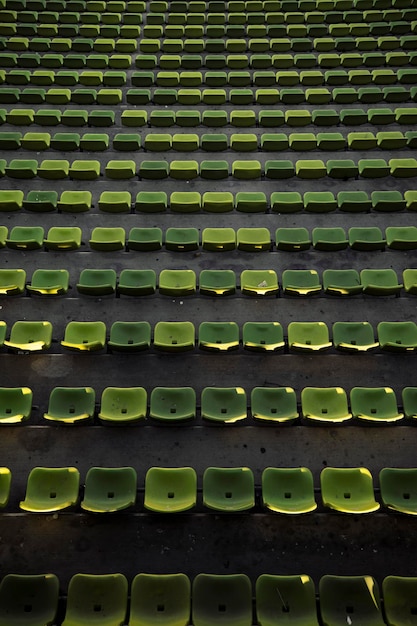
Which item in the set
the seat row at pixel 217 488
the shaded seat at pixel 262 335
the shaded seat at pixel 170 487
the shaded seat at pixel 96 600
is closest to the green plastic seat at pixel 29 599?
the shaded seat at pixel 96 600

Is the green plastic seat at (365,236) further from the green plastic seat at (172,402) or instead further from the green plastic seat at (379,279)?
the green plastic seat at (172,402)

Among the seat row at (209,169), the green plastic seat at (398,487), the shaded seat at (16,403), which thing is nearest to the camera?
the green plastic seat at (398,487)

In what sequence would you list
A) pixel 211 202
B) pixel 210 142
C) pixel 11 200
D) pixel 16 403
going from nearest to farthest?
pixel 16 403 → pixel 211 202 → pixel 11 200 → pixel 210 142

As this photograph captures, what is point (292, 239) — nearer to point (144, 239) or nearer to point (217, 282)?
point (217, 282)

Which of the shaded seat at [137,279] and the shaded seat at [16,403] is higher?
the shaded seat at [137,279]

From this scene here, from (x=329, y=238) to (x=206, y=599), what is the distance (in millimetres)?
4688

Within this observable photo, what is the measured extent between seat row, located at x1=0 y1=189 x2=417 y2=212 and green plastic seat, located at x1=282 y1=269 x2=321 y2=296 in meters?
1.32

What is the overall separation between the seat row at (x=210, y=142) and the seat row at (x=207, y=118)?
447mm

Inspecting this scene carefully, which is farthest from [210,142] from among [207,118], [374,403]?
[374,403]

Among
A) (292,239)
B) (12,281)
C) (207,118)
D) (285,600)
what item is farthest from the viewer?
(207,118)

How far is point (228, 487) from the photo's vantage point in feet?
15.7

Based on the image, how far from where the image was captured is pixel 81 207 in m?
7.31

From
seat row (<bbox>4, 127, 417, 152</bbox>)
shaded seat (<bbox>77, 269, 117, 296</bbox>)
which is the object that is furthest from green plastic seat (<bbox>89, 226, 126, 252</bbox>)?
seat row (<bbox>4, 127, 417, 152</bbox>)

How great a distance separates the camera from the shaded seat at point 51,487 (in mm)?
4652
